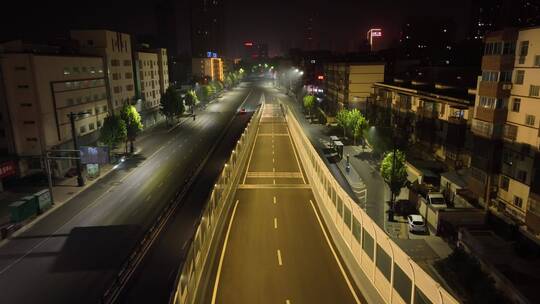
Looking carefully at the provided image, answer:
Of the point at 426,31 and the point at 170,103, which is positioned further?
the point at 426,31

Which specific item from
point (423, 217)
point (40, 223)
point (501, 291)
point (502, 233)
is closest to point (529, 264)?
point (502, 233)

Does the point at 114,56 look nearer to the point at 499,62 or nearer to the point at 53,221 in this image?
the point at 53,221

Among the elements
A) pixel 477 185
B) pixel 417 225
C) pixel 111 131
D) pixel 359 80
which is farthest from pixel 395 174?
pixel 359 80

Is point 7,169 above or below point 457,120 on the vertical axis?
below

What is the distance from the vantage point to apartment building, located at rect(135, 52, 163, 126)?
8737cm

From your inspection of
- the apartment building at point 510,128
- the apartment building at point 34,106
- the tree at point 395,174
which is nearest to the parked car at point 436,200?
the tree at point 395,174

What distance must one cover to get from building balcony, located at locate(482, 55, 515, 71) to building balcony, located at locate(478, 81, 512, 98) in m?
1.35

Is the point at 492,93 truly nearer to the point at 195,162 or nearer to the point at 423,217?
the point at 423,217

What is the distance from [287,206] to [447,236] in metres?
14.6

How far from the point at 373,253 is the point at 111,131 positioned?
153 ft

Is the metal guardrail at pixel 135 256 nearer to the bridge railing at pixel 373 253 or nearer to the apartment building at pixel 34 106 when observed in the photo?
the bridge railing at pixel 373 253

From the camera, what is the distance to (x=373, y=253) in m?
20.9

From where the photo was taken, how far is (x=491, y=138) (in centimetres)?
3294

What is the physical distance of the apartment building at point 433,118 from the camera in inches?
1711
